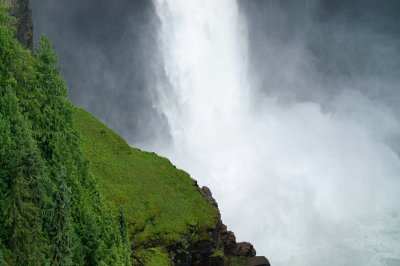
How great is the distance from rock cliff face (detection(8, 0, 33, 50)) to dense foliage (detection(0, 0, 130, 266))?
917cm

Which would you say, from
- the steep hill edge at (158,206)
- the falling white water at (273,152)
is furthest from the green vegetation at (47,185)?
the falling white water at (273,152)

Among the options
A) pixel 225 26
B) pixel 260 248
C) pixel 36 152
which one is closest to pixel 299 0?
pixel 225 26

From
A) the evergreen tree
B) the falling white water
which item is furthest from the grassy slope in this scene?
the falling white water

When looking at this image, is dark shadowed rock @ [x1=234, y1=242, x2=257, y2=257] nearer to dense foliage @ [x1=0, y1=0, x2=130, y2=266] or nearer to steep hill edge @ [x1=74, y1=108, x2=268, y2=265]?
steep hill edge @ [x1=74, y1=108, x2=268, y2=265]

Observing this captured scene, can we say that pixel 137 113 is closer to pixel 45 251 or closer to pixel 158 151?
pixel 158 151

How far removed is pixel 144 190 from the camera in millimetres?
39156

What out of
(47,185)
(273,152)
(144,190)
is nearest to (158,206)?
(144,190)

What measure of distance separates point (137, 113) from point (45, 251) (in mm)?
50615

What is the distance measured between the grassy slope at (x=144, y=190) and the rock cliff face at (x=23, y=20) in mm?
5894

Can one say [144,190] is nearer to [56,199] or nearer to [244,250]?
[244,250]

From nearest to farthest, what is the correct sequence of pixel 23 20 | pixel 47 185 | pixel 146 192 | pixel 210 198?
pixel 47 185
pixel 23 20
pixel 146 192
pixel 210 198

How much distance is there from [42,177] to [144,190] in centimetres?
1745

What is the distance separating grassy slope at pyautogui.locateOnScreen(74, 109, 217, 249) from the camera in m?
36.8

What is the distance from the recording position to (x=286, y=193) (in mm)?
67125
